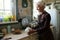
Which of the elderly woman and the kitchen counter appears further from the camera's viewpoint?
the elderly woman

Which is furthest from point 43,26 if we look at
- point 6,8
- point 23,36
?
point 6,8

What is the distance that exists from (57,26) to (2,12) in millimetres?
1773

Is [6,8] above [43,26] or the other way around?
above

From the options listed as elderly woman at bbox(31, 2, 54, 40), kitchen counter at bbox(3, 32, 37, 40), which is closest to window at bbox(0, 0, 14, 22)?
kitchen counter at bbox(3, 32, 37, 40)

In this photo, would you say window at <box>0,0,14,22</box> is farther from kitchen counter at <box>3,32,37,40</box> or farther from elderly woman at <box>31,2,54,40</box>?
elderly woman at <box>31,2,54,40</box>

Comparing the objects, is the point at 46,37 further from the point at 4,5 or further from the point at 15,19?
the point at 4,5

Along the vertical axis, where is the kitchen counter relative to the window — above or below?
below

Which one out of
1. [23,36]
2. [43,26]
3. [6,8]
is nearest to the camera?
[23,36]

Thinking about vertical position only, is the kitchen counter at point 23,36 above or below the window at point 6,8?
below

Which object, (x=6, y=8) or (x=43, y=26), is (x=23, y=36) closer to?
(x=43, y=26)

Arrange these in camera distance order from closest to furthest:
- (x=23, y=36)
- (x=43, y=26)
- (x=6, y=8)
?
1. (x=23, y=36)
2. (x=43, y=26)
3. (x=6, y=8)

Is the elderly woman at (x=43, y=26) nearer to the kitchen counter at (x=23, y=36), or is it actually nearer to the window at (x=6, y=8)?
the kitchen counter at (x=23, y=36)

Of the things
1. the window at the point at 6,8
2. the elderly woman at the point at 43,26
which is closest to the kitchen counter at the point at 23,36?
the elderly woman at the point at 43,26

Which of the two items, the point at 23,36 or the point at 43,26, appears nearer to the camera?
the point at 23,36
